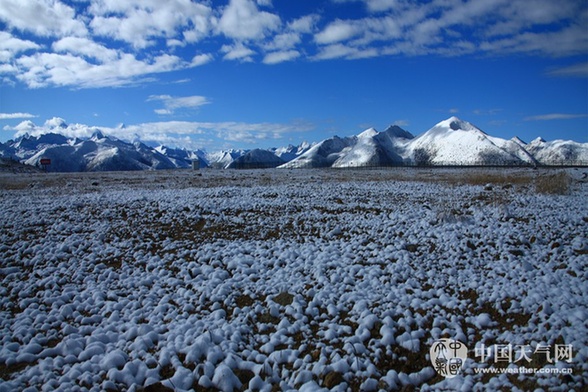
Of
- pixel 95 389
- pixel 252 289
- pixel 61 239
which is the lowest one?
pixel 95 389

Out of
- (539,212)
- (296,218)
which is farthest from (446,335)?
(539,212)

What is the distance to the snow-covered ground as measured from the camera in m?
6.73

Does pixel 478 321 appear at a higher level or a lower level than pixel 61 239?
lower

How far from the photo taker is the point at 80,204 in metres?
20.0

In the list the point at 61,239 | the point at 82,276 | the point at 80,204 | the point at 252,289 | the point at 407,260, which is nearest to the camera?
the point at 252,289

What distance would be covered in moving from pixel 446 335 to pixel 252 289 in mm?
5206

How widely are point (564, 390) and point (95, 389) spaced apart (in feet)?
27.8

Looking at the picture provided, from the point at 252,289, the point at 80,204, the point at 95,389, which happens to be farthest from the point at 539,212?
the point at 80,204

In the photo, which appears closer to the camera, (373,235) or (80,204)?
(373,235)

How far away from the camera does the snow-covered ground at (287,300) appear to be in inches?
265

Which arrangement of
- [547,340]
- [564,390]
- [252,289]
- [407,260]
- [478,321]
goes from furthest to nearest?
[407,260] → [252,289] → [478,321] → [547,340] → [564,390]

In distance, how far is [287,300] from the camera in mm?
9312

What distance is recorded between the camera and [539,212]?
56.0 feet

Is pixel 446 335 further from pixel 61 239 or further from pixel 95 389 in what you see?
pixel 61 239
